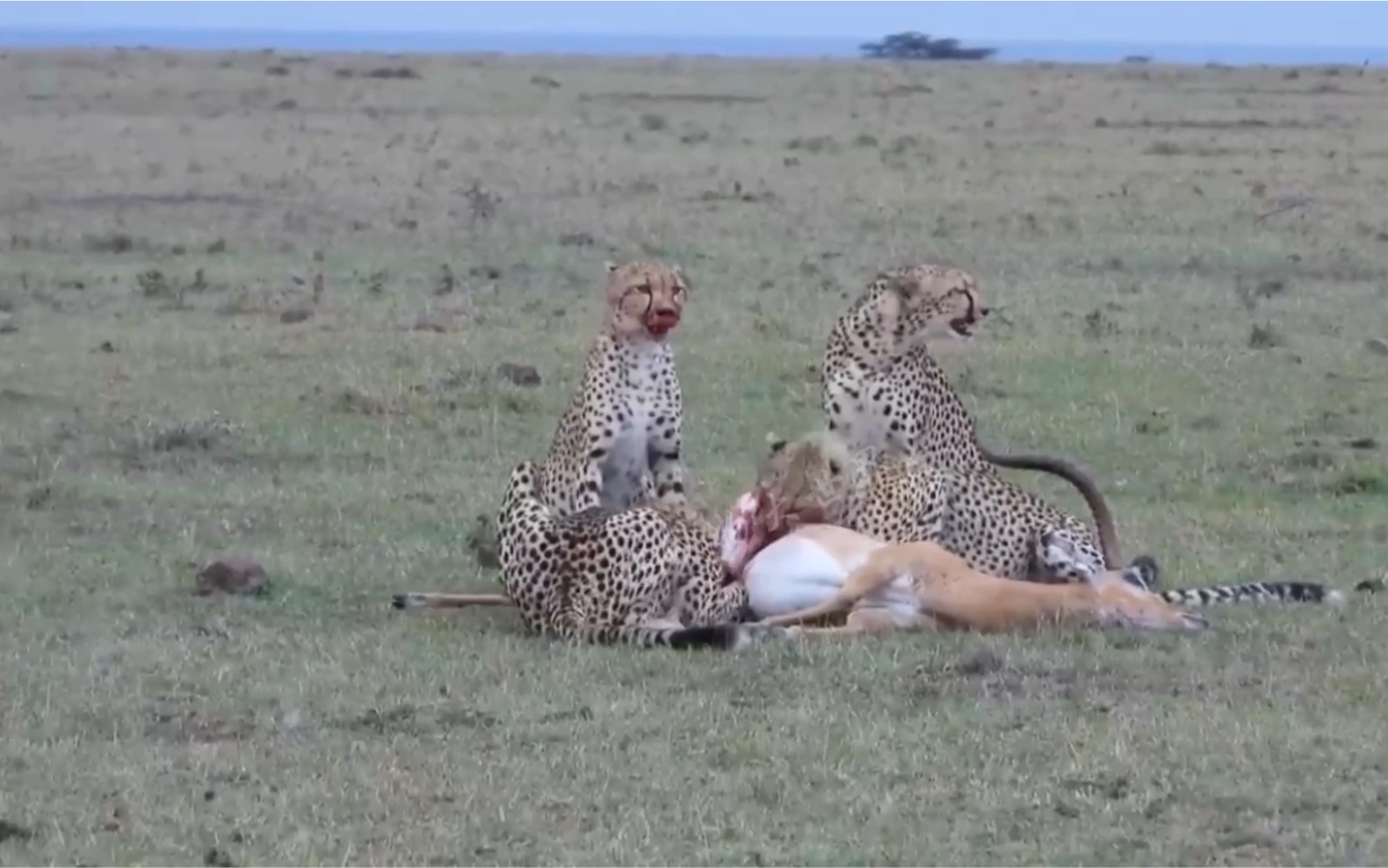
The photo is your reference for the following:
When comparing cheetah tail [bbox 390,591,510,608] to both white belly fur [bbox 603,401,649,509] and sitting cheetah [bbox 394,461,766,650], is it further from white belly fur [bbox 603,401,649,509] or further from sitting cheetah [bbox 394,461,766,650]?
white belly fur [bbox 603,401,649,509]

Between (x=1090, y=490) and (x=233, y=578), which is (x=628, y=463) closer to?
(x=233, y=578)

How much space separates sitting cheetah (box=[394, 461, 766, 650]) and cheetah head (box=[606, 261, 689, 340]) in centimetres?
50

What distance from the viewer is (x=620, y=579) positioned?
6387mm

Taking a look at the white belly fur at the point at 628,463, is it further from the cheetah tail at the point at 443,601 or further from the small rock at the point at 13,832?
the small rock at the point at 13,832

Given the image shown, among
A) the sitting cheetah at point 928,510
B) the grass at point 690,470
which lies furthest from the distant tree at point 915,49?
the sitting cheetah at point 928,510

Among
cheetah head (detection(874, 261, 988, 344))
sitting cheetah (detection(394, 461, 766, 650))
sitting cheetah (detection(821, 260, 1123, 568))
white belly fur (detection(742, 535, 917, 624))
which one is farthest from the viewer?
cheetah head (detection(874, 261, 988, 344))

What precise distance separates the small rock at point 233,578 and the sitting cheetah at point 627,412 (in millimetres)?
786

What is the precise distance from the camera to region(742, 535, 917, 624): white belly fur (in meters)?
6.51

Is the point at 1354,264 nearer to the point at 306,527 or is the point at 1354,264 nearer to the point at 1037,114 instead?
the point at 306,527

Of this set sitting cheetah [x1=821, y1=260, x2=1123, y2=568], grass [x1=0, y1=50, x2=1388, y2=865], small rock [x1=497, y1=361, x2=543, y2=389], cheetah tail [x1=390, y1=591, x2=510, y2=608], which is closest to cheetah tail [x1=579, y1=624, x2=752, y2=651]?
grass [x1=0, y1=50, x2=1388, y2=865]

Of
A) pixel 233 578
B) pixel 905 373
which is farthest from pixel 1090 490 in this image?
pixel 233 578

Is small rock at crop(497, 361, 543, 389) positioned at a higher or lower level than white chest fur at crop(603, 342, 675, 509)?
lower

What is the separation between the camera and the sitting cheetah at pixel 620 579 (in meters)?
6.35

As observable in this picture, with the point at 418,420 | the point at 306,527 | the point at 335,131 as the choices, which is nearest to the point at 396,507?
the point at 306,527
